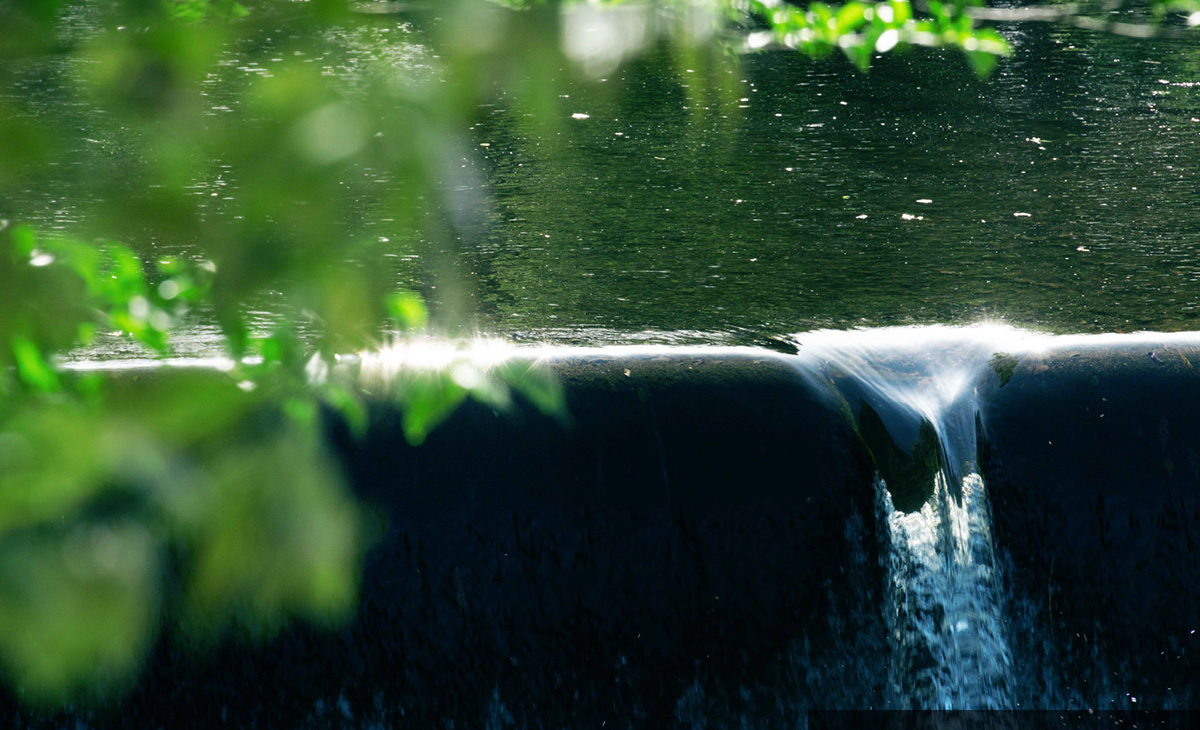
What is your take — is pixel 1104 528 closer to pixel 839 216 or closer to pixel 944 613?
pixel 944 613

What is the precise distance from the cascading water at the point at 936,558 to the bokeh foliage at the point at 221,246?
105 inches

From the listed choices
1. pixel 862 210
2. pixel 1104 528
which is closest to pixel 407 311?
pixel 1104 528

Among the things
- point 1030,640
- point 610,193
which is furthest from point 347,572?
point 610,193

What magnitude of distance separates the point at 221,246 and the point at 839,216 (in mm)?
4745

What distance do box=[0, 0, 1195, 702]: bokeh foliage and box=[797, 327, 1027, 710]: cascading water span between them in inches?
105

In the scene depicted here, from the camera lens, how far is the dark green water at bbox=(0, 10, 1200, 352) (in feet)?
13.2

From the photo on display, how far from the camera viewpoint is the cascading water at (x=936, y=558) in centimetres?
313

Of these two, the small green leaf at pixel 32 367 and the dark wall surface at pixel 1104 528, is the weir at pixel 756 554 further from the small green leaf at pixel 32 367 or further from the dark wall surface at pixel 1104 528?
the small green leaf at pixel 32 367

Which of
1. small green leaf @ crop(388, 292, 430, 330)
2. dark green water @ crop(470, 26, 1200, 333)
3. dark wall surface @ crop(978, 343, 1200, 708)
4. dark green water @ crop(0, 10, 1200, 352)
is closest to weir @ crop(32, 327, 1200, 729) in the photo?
dark wall surface @ crop(978, 343, 1200, 708)

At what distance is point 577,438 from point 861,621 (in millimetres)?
886

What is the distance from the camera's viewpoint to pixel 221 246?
1.89 feet

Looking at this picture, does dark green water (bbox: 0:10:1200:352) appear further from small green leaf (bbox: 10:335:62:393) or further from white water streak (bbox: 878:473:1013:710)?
small green leaf (bbox: 10:335:62:393)

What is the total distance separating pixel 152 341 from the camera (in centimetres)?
84

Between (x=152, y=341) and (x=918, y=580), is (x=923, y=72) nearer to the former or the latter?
(x=918, y=580)
